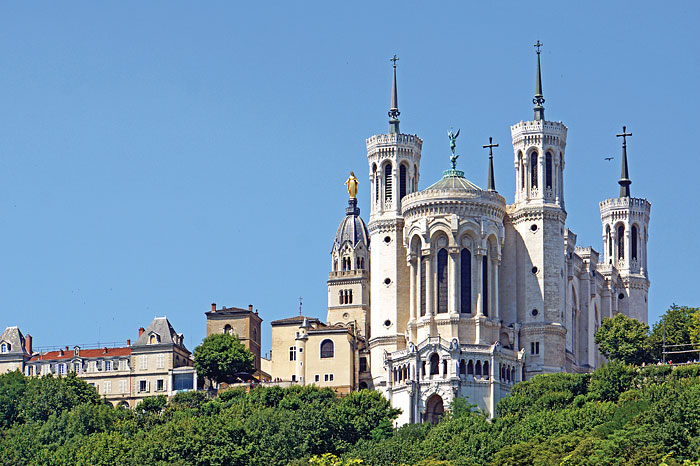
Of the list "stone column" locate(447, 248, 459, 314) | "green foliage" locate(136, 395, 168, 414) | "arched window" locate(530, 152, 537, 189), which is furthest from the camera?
"arched window" locate(530, 152, 537, 189)

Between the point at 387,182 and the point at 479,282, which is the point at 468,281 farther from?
the point at 387,182

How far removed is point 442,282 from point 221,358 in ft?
65.6

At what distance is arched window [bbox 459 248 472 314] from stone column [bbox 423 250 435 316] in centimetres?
226

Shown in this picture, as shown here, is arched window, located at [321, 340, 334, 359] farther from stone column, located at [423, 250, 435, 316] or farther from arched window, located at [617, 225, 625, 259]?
arched window, located at [617, 225, 625, 259]

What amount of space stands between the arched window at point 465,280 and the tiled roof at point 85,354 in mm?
29748

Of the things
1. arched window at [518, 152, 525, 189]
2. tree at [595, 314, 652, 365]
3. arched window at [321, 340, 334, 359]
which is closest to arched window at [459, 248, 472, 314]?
arched window at [518, 152, 525, 189]

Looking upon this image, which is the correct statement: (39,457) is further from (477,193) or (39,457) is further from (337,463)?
(477,193)

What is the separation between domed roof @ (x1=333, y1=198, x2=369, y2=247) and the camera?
179625mm

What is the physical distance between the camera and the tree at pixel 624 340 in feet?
487

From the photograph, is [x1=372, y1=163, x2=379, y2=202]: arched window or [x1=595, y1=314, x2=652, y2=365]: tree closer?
[x1=595, y1=314, x2=652, y2=365]: tree

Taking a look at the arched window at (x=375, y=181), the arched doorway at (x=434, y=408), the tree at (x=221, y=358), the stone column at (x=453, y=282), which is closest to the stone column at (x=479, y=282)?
the stone column at (x=453, y=282)

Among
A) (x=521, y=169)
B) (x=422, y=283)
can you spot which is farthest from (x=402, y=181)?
(x=422, y=283)

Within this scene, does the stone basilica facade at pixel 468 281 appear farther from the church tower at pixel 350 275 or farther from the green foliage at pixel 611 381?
the church tower at pixel 350 275

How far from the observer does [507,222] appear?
5974 inches
